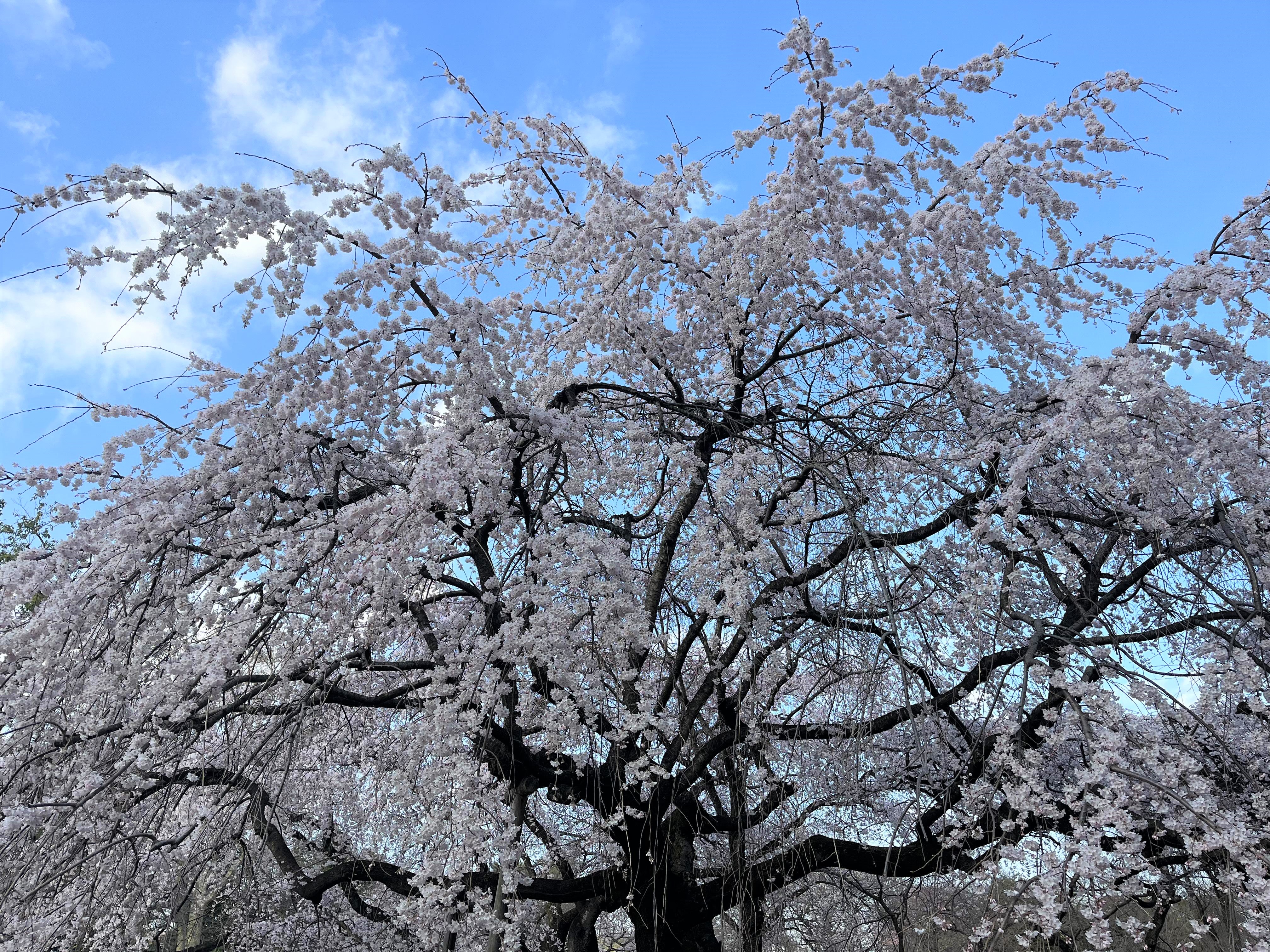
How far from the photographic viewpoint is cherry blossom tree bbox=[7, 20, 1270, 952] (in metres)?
3.98

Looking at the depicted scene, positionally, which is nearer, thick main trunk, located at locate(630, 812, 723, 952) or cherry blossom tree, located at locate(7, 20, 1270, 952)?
cherry blossom tree, located at locate(7, 20, 1270, 952)

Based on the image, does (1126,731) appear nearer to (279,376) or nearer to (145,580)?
(279,376)

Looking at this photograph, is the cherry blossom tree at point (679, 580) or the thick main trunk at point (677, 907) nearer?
the cherry blossom tree at point (679, 580)

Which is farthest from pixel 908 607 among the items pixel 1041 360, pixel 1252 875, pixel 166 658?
pixel 166 658

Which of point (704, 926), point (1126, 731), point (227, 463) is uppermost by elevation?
point (227, 463)

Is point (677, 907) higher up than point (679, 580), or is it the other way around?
point (679, 580)

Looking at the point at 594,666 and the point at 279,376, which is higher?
the point at 279,376

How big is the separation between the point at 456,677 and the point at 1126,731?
119 inches

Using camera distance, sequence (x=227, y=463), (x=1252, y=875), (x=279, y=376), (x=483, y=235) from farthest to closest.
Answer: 1. (x=483, y=235)
2. (x=227, y=463)
3. (x=279, y=376)
4. (x=1252, y=875)

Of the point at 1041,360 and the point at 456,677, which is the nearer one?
the point at 456,677

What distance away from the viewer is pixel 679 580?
18.0 feet

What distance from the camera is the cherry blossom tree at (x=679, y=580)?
13.1 feet

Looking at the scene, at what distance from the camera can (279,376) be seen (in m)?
4.12

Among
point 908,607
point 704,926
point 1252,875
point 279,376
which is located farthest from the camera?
point 704,926
